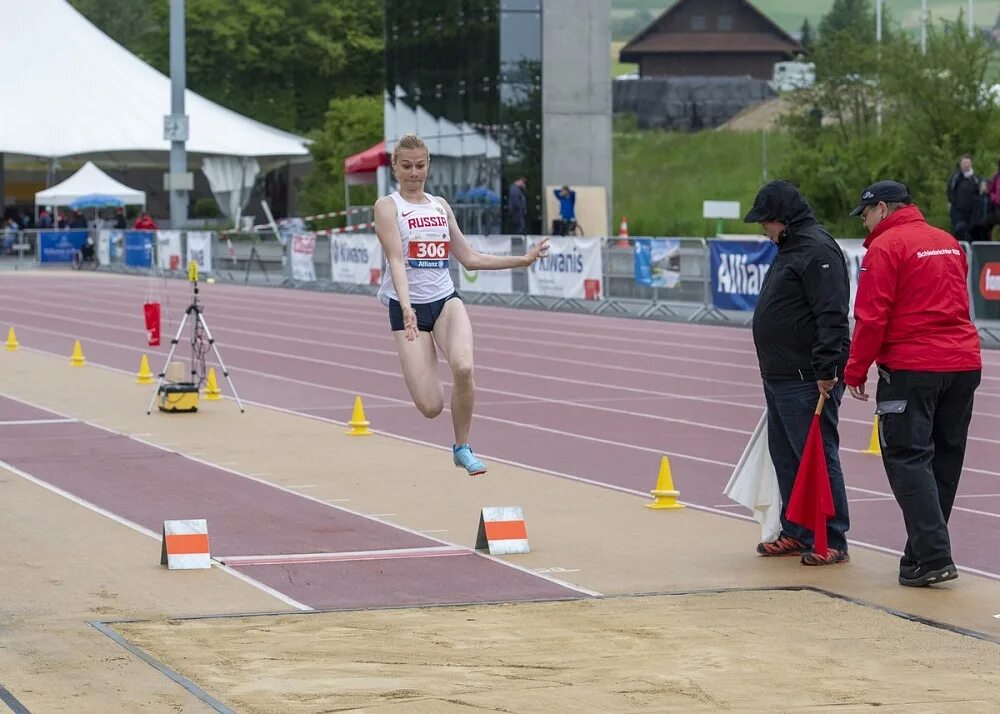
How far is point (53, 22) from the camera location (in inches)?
2474

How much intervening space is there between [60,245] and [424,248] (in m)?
45.3

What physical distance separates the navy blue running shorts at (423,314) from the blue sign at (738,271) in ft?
54.3

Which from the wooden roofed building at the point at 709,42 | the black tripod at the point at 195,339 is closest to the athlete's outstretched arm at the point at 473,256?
the black tripod at the point at 195,339

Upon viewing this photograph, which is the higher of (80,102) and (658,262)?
(80,102)

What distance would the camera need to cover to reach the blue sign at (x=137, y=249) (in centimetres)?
4997

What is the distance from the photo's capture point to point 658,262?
2977 cm

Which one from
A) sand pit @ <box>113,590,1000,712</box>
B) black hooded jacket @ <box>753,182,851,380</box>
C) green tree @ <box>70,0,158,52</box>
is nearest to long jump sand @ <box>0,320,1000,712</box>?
sand pit @ <box>113,590,1000,712</box>

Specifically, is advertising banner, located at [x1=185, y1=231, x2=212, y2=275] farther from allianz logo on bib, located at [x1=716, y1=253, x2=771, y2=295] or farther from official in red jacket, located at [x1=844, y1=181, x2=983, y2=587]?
official in red jacket, located at [x1=844, y1=181, x2=983, y2=587]

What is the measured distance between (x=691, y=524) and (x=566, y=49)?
33813mm

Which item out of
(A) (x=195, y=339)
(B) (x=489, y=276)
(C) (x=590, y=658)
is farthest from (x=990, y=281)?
(C) (x=590, y=658)

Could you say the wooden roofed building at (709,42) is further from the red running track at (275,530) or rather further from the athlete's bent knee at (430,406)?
the athlete's bent knee at (430,406)

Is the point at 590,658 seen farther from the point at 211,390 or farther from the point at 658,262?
the point at 658,262

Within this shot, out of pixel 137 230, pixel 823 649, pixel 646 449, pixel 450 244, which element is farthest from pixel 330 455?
pixel 137 230

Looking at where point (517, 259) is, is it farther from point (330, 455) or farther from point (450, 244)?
point (330, 455)
